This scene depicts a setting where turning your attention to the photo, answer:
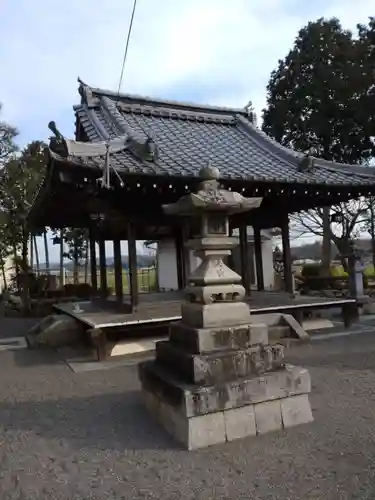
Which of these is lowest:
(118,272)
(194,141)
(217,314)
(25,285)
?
(217,314)

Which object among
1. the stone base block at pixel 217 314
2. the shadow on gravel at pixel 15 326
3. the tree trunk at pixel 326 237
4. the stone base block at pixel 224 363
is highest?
the tree trunk at pixel 326 237

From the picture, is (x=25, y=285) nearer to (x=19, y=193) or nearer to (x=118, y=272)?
(x=19, y=193)

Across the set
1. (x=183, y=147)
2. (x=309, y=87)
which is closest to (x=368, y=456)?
(x=183, y=147)

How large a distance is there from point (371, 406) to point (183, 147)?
681cm

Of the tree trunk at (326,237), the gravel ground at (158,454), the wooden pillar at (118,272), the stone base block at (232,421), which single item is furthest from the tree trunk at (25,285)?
the tree trunk at (326,237)

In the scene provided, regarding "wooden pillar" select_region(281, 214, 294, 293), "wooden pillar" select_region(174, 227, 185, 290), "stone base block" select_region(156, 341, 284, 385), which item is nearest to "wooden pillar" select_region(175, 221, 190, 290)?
"wooden pillar" select_region(174, 227, 185, 290)

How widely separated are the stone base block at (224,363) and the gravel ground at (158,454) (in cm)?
61

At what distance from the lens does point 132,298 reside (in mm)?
8625

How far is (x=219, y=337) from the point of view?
14.5ft

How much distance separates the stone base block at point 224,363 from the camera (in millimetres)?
4141

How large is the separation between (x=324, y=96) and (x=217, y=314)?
18.0m

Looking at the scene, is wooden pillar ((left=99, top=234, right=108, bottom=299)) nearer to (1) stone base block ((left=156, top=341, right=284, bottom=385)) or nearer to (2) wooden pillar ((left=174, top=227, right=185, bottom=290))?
(2) wooden pillar ((left=174, top=227, right=185, bottom=290))

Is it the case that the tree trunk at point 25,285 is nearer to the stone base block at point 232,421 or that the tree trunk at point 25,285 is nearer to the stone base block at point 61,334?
the stone base block at point 61,334

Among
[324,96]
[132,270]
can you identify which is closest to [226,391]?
[132,270]
